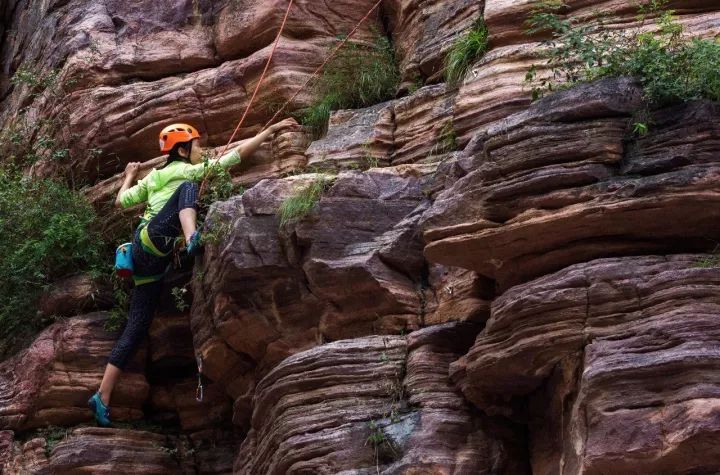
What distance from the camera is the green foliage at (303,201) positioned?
455 inches

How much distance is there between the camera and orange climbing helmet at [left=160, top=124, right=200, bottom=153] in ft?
45.1

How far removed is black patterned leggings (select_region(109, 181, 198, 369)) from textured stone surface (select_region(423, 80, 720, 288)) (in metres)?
3.84

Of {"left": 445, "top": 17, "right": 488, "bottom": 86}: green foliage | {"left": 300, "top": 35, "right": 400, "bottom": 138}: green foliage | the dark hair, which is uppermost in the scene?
{"left": 300, "top": 35, "right": 400, "bottom": 138}: green foliage

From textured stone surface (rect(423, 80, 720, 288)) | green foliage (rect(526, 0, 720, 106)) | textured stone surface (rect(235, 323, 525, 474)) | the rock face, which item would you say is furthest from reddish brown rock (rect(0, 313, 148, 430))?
green foliage (rect(526, 0, 720, 106))

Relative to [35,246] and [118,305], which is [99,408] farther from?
[35,246]

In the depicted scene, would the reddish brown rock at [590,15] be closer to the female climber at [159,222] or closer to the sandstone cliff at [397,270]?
the sandstone cliff at [397,270]

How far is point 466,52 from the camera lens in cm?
1251

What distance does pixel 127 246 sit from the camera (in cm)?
1335

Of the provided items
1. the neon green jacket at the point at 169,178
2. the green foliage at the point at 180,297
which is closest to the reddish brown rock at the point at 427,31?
the neon green jacket at the point at 169,178

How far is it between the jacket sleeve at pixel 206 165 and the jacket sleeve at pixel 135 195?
0.71 m

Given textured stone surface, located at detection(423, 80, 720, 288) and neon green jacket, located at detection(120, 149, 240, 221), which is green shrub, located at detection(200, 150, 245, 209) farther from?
textured stone surface, located at detection(423, 80, 720, 288)

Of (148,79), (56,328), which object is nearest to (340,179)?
(56,328)

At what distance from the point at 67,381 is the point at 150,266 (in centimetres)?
155

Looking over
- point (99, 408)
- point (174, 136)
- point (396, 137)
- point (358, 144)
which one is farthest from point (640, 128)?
point (99, 408)
